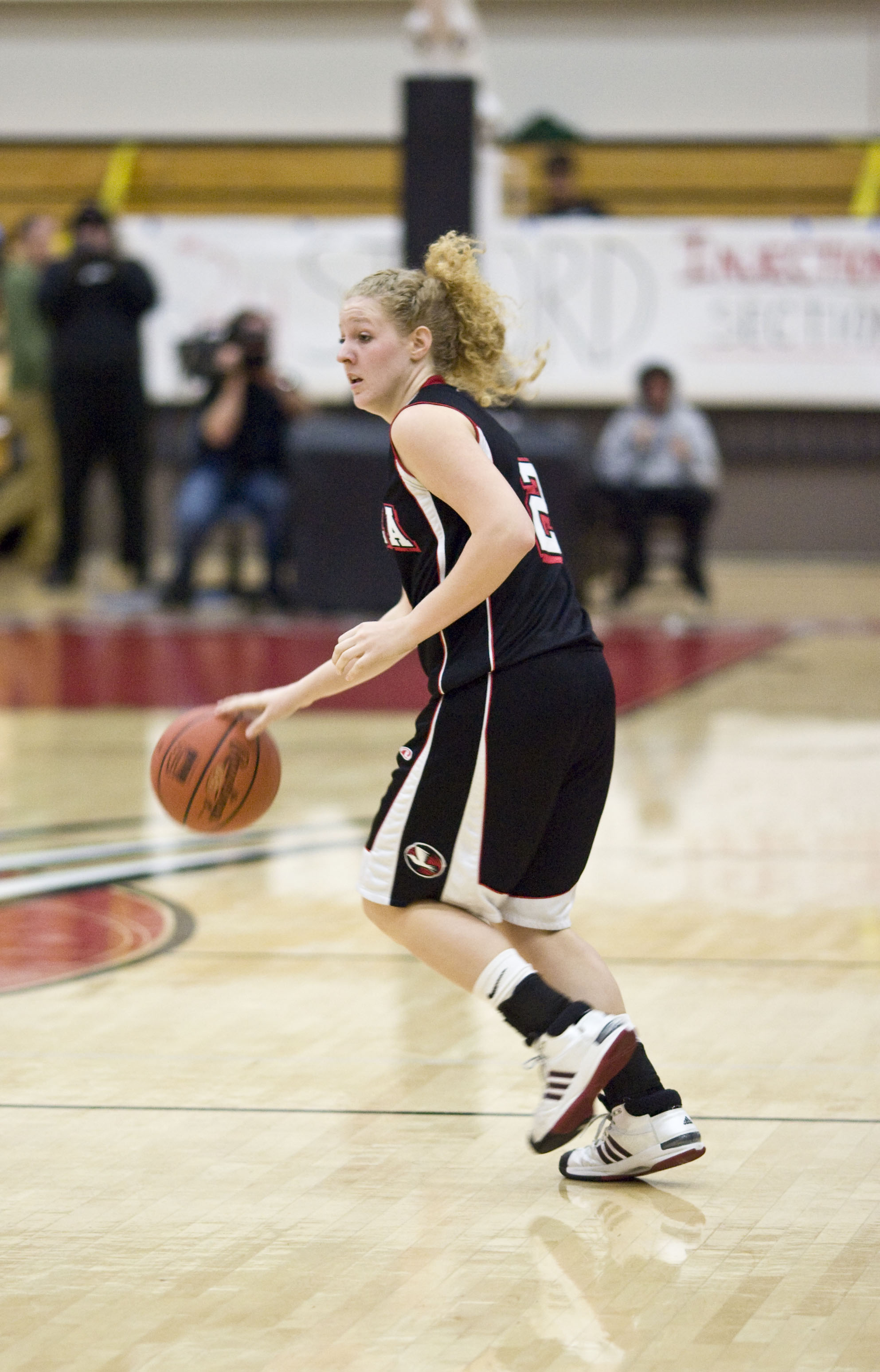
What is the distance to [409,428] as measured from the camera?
2.72 metres

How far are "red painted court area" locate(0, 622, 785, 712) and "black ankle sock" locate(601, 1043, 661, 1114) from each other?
4.57 m

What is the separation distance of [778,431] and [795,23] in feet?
11.3

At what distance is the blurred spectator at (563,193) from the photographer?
551 inches

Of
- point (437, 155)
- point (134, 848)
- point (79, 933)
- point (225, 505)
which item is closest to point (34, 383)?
point (225, 505)

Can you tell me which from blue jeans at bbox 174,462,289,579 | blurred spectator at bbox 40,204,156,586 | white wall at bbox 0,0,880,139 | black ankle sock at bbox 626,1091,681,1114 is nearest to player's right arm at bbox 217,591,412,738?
black ankle sock at bbox 626,1091,681,1114

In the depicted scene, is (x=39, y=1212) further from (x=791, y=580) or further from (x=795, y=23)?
(x=795, y=23)

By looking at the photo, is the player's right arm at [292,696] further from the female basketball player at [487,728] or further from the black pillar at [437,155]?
the black pillar at [437,155]

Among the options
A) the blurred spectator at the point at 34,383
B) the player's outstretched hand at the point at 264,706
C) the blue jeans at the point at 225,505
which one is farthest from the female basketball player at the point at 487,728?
the blurred spectator at the point at 34,383

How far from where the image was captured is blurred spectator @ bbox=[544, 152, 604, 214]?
14.0 m

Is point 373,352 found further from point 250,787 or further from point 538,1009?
point 538,1009

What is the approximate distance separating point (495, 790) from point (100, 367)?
8.72 meters

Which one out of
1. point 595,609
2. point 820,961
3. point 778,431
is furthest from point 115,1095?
point 778,431

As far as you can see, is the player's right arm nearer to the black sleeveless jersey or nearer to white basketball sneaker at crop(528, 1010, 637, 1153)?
the black sleeveless jersey

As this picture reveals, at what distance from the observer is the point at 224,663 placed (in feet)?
27.6
